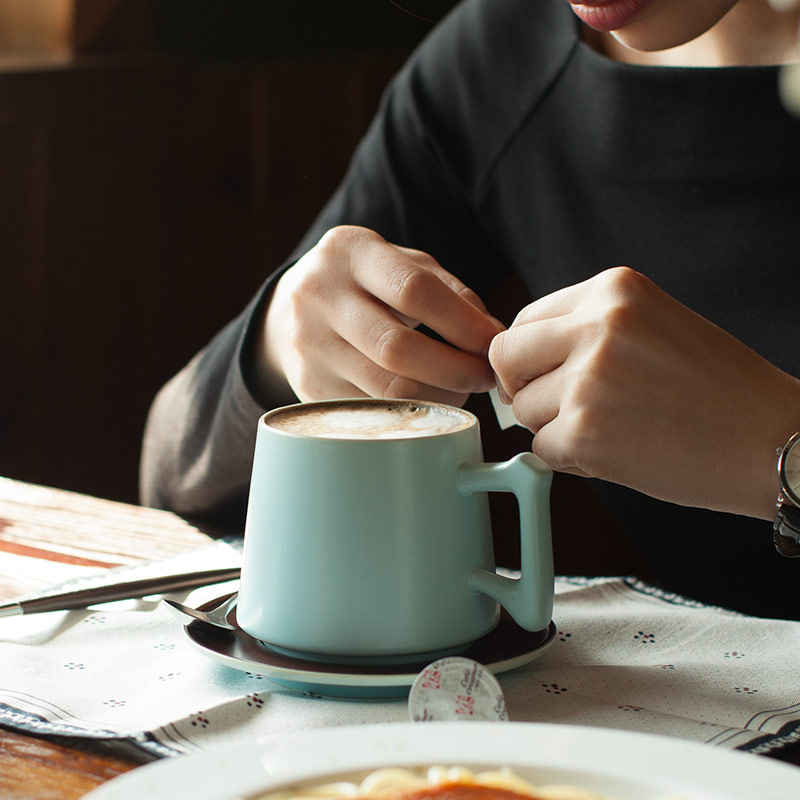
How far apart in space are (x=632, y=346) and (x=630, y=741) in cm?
29

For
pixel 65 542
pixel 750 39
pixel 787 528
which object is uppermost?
pixel 750 39

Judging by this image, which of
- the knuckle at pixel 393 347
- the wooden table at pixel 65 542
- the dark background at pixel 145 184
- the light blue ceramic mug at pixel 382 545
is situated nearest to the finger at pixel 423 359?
the knuckle at pixel 393 347

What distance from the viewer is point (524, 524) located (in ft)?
1.83

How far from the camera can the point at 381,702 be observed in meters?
0.54

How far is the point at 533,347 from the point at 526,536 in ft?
0.47

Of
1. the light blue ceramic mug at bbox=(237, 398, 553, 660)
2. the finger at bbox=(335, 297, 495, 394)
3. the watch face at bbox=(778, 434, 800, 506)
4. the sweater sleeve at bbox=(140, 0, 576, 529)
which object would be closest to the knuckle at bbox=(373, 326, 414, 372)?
the finger at bbox=(335, 297, 495, 394)

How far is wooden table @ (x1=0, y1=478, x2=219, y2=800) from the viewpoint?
1.62 ft

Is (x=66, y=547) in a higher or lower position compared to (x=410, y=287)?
lower

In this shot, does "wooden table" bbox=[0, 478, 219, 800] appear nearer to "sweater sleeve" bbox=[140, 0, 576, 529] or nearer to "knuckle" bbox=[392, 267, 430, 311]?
"sweater sleeve" bbox=[140, 0, 576, 529]

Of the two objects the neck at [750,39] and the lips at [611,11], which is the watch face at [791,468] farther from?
the neck at [750,39]

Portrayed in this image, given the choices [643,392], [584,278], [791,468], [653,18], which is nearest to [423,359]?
[643,392]

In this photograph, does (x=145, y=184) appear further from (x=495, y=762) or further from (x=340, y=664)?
(x=495, y=762)

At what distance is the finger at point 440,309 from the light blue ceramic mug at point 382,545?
137mm

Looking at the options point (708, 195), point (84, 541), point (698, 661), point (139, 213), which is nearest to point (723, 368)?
point (698, 661)
